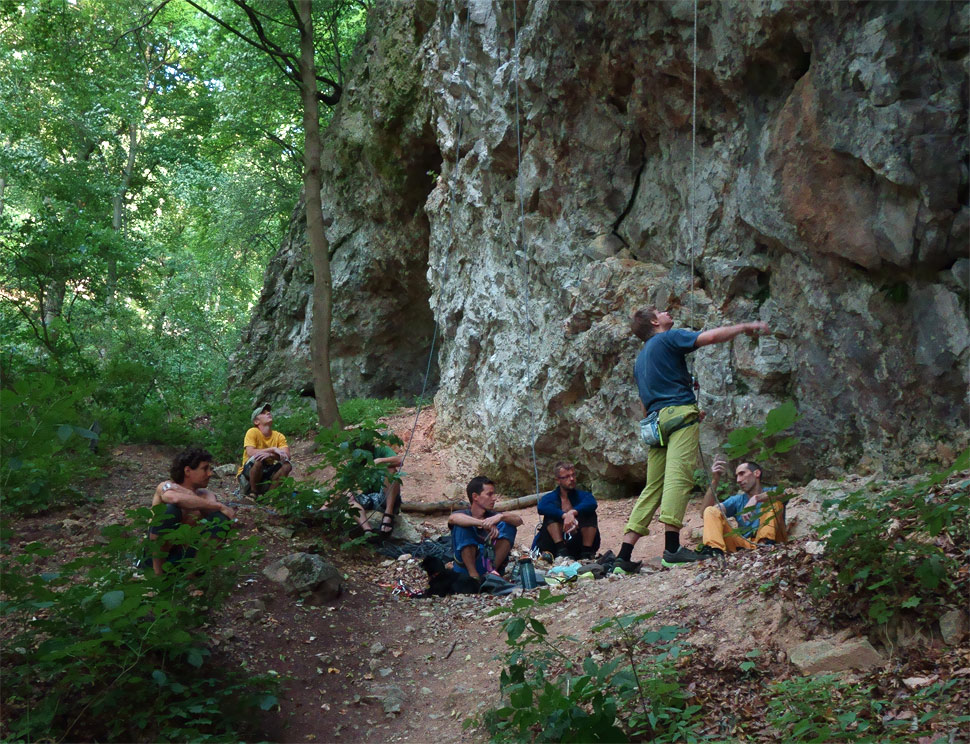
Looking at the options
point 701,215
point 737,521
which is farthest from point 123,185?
point 737,521

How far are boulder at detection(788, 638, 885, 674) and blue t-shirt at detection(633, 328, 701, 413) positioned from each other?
2.44 m

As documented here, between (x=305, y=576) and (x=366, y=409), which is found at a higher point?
(x=366, y=409)

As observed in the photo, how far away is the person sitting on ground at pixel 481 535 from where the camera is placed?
6648mm

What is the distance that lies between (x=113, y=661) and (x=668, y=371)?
13.0 ft

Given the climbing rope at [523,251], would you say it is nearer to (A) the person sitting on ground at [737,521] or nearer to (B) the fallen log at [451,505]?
(B) the fallen log at [451,505]

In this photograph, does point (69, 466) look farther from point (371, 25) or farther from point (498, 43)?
point (371, 25)

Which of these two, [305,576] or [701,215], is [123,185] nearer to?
[701,215]

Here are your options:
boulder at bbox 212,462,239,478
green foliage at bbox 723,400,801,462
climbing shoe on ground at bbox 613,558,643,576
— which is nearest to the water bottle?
climbing shoe on ground at bbox 613,558,643,576

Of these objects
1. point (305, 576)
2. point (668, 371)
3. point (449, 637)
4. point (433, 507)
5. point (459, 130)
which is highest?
point (459, 130)

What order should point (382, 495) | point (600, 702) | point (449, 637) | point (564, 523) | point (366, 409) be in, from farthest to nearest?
point (366, 409) < point (382, 495) < point (564, 523) < point (449, 637) < point (600, 702)

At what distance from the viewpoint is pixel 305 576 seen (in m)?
6.12

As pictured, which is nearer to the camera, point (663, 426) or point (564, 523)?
point (663, 426)

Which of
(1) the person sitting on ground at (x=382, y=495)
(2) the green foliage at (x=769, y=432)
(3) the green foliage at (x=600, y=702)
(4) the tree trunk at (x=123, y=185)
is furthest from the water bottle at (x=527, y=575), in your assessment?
(4) the tree trunk at (x=123, y=185)

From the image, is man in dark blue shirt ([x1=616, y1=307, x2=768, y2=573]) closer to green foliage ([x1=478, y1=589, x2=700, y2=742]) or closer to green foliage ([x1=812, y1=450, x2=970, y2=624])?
green foliage ([x1=812, y1=450, x2=970, y2=624])
